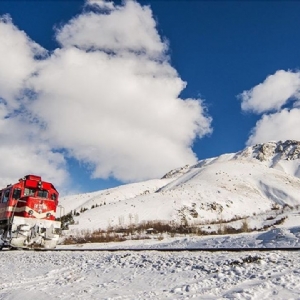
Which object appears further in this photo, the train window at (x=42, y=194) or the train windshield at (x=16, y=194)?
the train window at (x=42, y=194)

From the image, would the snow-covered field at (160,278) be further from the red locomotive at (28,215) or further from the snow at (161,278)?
the red locomotive at (28,215)

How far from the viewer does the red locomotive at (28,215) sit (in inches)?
752

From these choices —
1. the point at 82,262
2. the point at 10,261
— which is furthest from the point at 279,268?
the point at 10,261

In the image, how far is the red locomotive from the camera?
1911 cm

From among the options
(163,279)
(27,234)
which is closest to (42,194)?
(27,234)

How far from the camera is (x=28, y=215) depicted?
19734mm

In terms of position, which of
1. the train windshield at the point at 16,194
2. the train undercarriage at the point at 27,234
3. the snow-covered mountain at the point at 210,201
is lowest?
the train undercarriage at the point at 27,234

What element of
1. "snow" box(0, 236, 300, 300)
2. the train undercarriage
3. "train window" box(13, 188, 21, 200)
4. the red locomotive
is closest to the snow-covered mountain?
the red locomotive

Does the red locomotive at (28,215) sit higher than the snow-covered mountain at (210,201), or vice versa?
the snow-covered mountain at (210,201)

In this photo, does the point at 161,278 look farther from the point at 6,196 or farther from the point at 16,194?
the point at 6,196

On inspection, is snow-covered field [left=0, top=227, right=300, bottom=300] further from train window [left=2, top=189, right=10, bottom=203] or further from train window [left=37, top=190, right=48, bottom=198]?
train window [left=2, top=189, right=10, bottom=203]

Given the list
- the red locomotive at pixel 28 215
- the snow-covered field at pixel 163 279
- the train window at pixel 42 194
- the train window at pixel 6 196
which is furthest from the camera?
the train window at pixel 42 194

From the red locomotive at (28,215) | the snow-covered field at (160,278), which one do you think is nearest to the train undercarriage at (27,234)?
the red locomotive at (28,215)

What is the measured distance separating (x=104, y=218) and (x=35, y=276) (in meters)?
51.0
